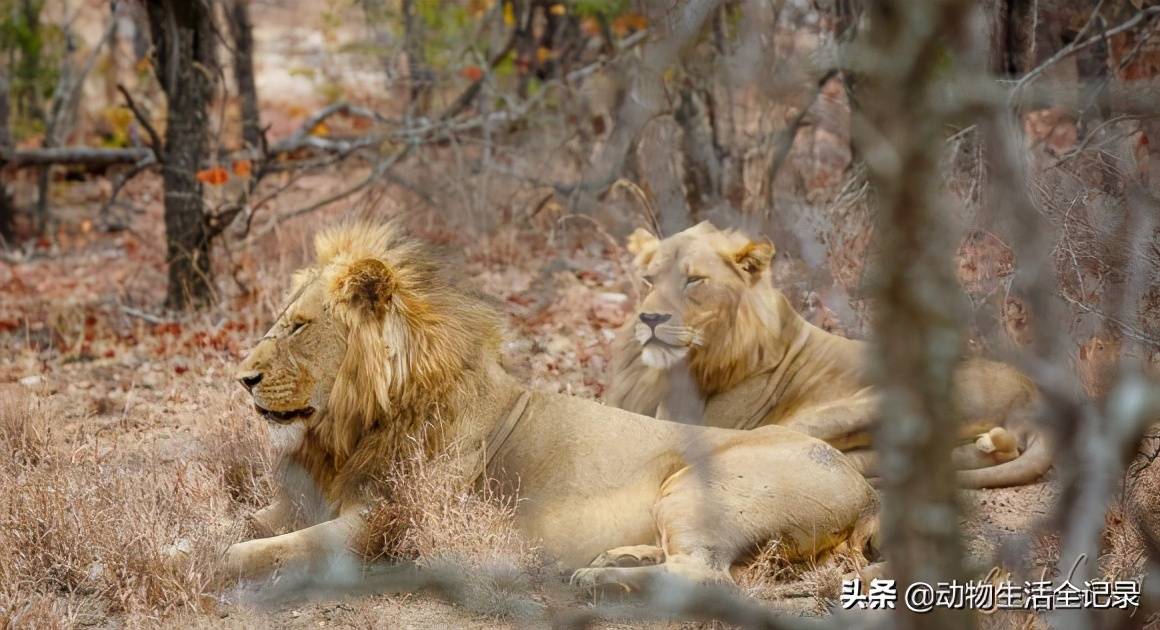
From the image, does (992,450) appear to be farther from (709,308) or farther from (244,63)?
(244,63)

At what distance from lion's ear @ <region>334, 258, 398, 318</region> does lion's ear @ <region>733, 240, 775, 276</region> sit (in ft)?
5.77

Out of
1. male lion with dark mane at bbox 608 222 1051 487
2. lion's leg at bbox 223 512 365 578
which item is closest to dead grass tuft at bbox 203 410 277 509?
lion's leg at bbox 223 512 365 578

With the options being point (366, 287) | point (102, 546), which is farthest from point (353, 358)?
point (102, 546)

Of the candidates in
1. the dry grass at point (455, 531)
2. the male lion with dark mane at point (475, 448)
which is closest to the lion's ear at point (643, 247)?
the male lion with dark mane at point (475, 448)

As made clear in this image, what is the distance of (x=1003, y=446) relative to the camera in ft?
17.0

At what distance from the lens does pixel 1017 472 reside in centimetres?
506

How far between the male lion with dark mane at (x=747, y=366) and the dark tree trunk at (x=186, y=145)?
12.0 ft

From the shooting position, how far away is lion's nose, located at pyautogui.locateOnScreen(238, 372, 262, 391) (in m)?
4.07

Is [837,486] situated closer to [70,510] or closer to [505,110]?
[70,510]

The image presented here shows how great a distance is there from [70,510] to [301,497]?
72cm

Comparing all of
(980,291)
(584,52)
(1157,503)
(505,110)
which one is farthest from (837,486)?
(584,52)

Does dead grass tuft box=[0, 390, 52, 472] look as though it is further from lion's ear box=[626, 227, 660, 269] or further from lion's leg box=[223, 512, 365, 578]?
lion's ear box=[626, 227, 660, 269]

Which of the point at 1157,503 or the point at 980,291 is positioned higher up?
the point at 980,291

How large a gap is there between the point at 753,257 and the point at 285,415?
7.04 ft
